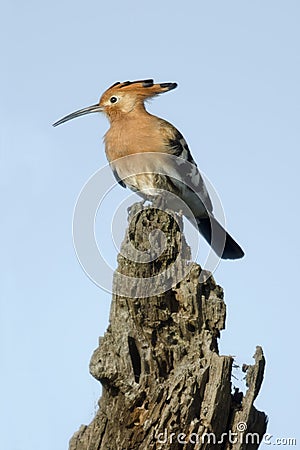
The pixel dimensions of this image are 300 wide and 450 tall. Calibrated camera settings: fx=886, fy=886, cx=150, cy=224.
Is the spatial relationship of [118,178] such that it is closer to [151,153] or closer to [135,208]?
[151,153]

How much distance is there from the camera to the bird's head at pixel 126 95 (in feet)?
19.4

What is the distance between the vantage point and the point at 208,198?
568 centimetres

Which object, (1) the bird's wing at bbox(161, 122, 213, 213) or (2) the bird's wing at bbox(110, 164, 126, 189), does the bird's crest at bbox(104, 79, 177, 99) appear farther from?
(2) the bird's wing at bbox(110, 164, 126, 189)

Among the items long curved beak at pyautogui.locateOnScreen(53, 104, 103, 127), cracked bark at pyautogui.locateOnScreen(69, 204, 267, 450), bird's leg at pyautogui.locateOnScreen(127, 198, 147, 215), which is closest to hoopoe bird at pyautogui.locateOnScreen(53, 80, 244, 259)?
long curved beak at pyautogui.locateOnScreen(53, 104, 103, 127)

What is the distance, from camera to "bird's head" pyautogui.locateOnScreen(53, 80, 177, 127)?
592 centimetres

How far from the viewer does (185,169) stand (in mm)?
5668

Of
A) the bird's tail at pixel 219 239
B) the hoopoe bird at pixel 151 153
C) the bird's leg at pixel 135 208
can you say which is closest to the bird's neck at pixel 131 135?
the hoopoe bird at pixel 151 153

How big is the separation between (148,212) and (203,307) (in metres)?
0.60

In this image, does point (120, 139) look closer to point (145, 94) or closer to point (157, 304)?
point (145, 94)

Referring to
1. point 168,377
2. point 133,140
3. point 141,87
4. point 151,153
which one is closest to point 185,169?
point 151,153

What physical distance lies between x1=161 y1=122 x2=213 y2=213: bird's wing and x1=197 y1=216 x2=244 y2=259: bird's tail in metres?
0.12

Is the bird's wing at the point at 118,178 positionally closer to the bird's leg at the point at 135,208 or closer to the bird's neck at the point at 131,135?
the bird's neck at the point at 131,135

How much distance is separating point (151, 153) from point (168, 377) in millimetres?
2261

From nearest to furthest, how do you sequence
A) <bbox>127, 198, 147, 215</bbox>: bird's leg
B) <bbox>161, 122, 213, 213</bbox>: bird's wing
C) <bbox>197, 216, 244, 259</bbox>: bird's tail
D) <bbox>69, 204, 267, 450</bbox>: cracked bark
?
<bbox>69, 204, 267, 450</bbox>: cracked bark < <bbox>127, 198, 147, 215</bbox>: bird's leg < <bbox>161, 122, 213, 213</bbox>: bird's wing < <bbox>197, 216, 244, 259</bbox>: bird's tail
